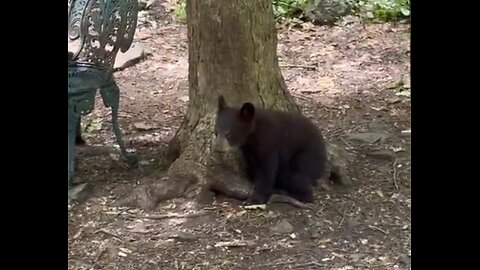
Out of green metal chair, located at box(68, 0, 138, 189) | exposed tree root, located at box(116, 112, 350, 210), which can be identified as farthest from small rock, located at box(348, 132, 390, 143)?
green metal chair, located at box(68, 0, 138, 189)

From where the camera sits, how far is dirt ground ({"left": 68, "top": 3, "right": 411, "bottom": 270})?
13.7 feet

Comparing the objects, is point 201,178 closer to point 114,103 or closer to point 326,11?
point 114,103

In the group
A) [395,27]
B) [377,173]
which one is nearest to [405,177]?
[377,173]

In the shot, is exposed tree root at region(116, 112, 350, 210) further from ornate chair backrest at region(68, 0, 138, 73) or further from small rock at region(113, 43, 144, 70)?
small rock at region(113, 43, 144, 70)

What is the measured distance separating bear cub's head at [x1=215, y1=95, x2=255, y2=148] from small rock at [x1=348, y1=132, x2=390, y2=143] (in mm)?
1629

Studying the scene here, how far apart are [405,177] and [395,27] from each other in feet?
16.3

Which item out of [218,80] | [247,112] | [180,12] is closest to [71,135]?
[218,80]

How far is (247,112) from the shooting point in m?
4.63

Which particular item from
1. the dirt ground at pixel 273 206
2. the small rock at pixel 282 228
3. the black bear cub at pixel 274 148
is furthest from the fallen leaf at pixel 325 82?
the small rock at pixel 282 228

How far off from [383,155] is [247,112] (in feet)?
4.78

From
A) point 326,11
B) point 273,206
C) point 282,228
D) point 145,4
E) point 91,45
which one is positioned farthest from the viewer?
point 145,4
